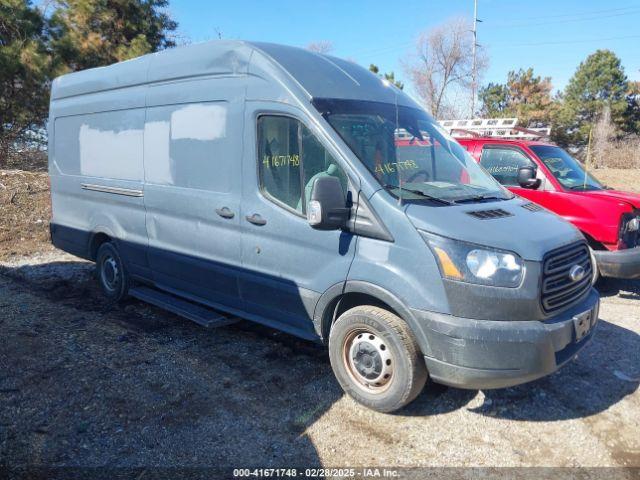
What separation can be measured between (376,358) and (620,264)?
3.85 m

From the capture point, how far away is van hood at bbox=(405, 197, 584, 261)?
321 cm

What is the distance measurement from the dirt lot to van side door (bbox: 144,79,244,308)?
67cm

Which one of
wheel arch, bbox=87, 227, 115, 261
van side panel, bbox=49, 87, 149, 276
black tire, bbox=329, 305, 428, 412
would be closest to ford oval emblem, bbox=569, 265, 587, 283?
black tire, bbox=329, 305, 428, 412

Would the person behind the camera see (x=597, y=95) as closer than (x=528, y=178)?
No

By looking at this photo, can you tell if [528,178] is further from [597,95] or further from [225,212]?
[597,95]

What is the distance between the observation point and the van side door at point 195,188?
14.2ft

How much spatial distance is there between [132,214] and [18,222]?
18.7ft

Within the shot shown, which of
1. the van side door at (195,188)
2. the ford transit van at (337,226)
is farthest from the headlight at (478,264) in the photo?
the van side door at (195,188)

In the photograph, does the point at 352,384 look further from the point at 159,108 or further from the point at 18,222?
the point at 18,222

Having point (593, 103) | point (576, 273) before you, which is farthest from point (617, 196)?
point (593, 103)

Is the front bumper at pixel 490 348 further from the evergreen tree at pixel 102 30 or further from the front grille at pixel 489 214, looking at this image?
the evergreen tree at pixel 102 30

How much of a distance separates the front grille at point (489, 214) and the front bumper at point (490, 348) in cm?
73

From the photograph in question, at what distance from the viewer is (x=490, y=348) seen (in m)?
3.13

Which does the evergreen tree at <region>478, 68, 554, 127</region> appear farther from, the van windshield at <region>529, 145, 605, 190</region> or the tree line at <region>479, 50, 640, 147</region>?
the van windshield at <region>529, 145, 605, 190</region>
